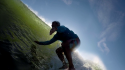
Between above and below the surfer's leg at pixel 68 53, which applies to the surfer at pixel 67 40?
above

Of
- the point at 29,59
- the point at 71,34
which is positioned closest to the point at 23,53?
the point at 29,59

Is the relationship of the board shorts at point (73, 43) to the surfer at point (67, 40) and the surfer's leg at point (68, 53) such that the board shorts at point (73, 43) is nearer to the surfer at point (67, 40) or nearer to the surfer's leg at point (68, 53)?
the surfer at point (67, 40)

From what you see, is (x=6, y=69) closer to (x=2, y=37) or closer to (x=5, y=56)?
(x=5, y=56)

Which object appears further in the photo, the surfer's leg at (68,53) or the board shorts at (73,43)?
the board shorts at (73,43)

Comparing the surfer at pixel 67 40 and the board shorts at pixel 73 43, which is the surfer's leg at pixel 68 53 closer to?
the surfer at pixel 67 40

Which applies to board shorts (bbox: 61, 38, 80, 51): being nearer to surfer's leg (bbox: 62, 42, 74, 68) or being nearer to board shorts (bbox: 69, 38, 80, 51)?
board shorts (bbox: 69, 38, 80, 51)

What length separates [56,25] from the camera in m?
2.89

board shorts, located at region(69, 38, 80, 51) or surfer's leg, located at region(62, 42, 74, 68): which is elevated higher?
board shorts, located at region(69, 38, 80, 51)

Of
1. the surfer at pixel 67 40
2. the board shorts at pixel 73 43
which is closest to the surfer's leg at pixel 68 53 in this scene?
the surfer at pixel 67 40

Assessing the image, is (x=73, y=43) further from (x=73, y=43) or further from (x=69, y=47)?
(x=69, y=47)

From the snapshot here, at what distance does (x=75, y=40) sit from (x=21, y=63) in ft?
5.86

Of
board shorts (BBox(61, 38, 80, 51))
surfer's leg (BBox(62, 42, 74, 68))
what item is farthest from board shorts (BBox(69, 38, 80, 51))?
surfer's leg (BBox(62, 42, 74, 68))

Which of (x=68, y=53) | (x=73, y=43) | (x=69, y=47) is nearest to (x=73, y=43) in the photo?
(x=73, y=43)

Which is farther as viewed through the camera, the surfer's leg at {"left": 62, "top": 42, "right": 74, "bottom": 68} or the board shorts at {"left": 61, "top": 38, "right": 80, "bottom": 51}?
the board shorts at {"left": 61, "top": 38, "right": 80, "bottom": 51}
